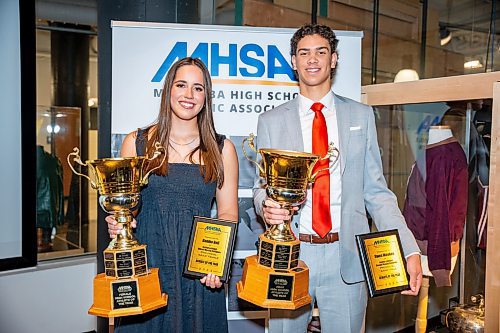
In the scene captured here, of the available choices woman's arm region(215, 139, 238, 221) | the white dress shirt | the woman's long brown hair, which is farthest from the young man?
the woman's long brown hair

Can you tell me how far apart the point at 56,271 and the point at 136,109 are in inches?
71.6

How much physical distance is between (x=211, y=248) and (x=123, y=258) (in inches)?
12.0

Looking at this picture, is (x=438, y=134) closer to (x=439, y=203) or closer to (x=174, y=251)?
(x=439, y=203)

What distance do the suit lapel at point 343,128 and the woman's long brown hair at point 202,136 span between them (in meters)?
0.48

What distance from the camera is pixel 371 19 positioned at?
3670mm

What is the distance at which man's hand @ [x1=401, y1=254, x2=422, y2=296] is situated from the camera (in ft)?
5.90

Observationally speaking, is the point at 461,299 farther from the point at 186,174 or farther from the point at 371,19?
the point at 371,19

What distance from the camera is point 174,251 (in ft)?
5.91

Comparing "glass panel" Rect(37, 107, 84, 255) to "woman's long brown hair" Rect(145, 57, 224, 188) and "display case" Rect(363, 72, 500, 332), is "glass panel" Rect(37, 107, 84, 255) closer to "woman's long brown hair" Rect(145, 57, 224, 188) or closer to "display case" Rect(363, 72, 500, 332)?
"woman's long brown hair" Rect(145, 57, 224, 188)

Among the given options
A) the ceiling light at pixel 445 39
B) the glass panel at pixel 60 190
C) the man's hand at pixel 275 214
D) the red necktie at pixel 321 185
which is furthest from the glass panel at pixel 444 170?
the glass panel at pixel 60 190

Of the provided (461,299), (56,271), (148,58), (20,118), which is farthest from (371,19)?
(56,271)

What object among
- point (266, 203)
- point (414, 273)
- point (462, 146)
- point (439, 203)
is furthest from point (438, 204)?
point (266, 203)

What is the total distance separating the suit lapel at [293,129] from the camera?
6.30 feet

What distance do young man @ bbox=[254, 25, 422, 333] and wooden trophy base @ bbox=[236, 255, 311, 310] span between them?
0.60 ft
